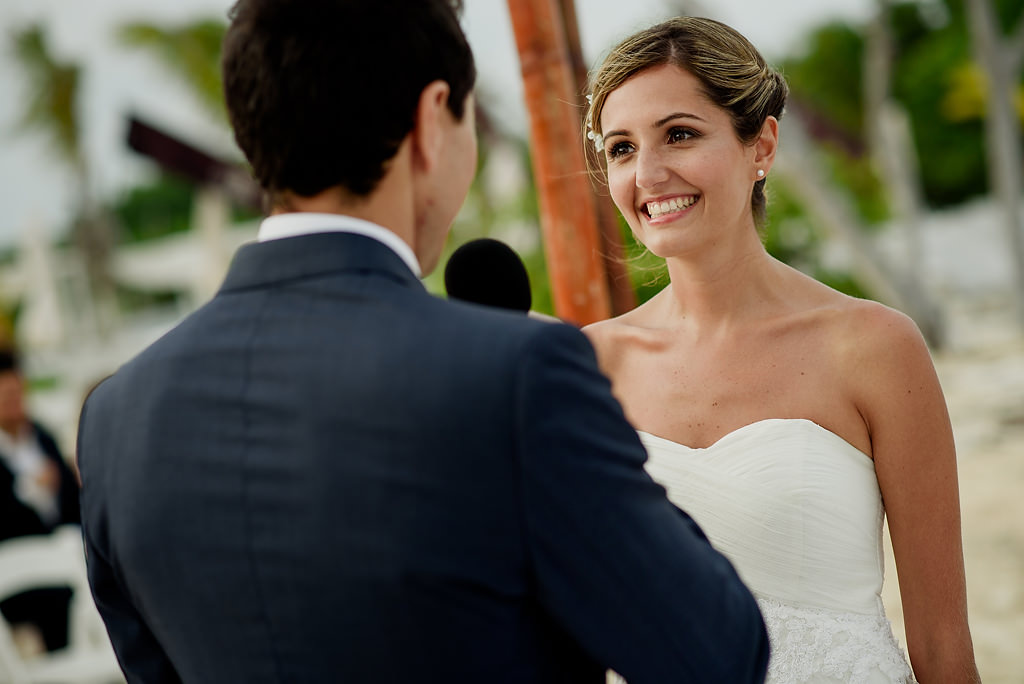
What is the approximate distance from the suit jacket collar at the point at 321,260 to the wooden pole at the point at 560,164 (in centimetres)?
184

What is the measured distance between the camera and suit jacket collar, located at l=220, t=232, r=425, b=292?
1.31 m

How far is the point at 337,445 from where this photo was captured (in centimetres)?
120

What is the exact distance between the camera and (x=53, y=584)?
5.65m

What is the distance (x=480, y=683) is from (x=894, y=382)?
143 centimetres

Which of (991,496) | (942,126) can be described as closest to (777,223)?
(991,496)

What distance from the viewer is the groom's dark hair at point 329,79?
4.08 ft

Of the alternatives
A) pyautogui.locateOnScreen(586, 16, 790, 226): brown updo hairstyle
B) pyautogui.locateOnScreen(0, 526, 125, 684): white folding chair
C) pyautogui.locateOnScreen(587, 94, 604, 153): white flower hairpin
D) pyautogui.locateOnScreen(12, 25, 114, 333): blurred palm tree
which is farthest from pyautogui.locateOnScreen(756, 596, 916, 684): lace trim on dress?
pyautogui.locateOnScreen(12, 25, 114, 333): blurred palm tree

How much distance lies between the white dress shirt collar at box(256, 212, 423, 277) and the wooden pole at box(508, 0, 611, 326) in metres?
1.81

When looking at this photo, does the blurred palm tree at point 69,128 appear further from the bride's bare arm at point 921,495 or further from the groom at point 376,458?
the groom at point 376,458

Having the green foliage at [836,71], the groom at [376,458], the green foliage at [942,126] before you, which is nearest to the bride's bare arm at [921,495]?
the groom at [376,458]

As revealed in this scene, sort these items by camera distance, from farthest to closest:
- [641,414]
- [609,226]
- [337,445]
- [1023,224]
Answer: [1023,224] → [609,226] → [641,414] → [337,445]

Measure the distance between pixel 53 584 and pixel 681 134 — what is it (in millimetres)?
5010

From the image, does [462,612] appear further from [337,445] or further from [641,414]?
[641,414]

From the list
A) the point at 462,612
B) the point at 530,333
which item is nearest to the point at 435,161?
the point at 530,333
